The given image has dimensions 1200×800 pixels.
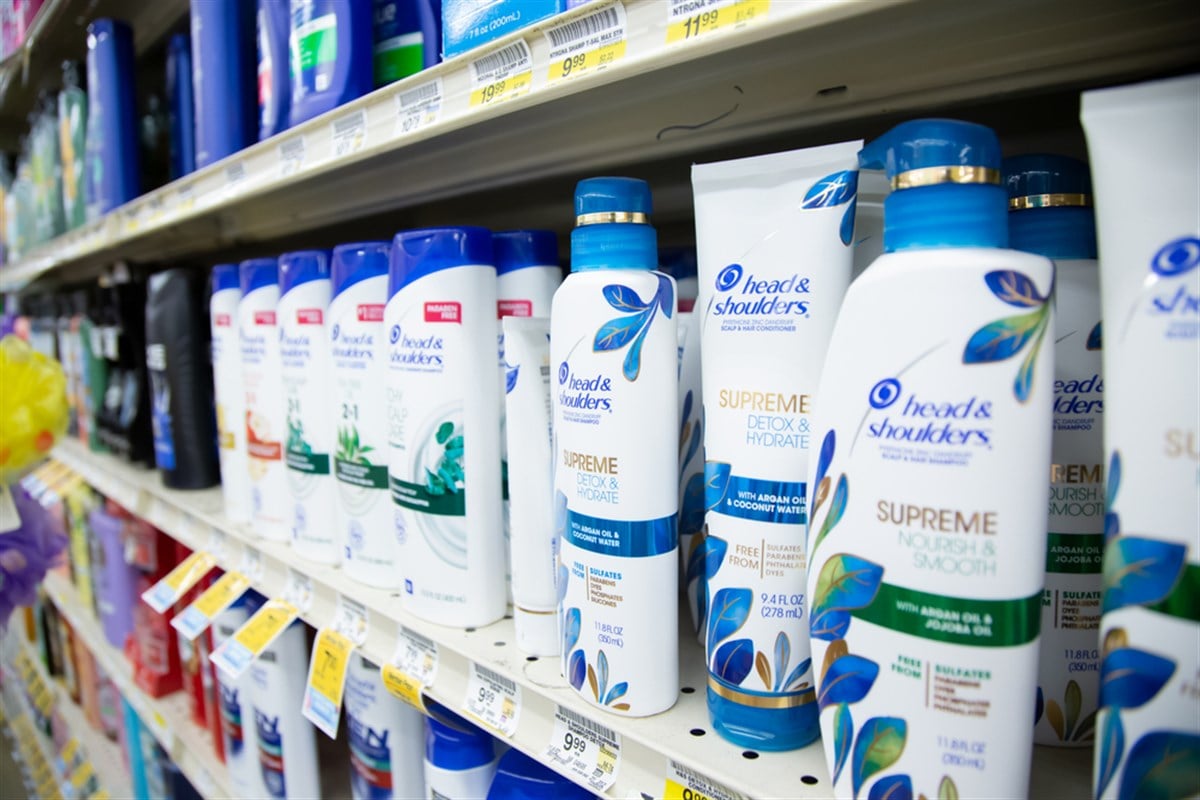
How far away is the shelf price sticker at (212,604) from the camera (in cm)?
101

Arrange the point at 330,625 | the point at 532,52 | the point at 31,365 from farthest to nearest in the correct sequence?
1. the point at 31,365
2. the point at 330,625
3. the point at 532,52

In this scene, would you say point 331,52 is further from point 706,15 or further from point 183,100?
point 183,100

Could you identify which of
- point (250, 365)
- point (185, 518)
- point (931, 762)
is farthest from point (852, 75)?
point (185, 518)

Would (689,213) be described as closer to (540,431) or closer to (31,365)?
(540,431)

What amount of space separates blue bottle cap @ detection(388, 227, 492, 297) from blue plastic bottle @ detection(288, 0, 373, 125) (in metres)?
0.22

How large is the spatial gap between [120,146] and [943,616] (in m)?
1.66

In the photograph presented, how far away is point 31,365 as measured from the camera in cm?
100

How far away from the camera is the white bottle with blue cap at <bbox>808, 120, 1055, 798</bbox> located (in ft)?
1.22

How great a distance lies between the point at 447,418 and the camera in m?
0.72

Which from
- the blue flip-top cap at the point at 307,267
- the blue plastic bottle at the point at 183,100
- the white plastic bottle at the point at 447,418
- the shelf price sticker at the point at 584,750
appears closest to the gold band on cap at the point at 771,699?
the shelf price sticker at the point at 584,750

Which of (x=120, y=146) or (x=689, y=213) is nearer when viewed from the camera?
(x=689, y=213)

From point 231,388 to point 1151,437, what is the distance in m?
1.14

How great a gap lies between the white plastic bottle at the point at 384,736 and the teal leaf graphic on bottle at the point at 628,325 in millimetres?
560

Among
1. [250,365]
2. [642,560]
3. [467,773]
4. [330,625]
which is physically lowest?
[467,773]
